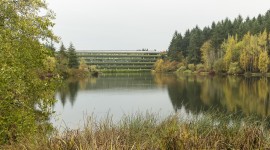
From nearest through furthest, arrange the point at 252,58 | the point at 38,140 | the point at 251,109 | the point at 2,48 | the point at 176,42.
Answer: the point at 38,140, the point at 2,48, the point at 251,109, the point at 252,58, the point at 176,42

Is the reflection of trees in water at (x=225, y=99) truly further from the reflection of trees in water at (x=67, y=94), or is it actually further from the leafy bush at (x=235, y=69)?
the leafy bush at (x=235, y=69)

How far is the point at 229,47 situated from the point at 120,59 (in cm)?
8117

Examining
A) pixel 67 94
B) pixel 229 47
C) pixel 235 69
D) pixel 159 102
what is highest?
pixel 229 47

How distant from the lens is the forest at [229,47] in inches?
2990

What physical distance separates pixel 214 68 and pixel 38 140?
84950mm

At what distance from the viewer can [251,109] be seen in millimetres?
23250

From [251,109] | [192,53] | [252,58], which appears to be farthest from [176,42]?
[251,109]

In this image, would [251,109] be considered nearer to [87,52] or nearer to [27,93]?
[27,93]

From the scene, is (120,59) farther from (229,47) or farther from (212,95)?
(212,95)

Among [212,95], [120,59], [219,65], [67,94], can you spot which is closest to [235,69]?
[219,65]

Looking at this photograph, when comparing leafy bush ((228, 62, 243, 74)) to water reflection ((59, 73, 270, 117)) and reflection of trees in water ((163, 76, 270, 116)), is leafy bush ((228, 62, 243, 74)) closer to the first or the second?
water reflection ((59, 73, 270, 117))

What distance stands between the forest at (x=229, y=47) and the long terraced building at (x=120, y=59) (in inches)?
1152

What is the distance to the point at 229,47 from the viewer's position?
83375 mm

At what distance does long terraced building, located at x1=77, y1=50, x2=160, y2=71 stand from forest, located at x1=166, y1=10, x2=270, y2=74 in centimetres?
2925
